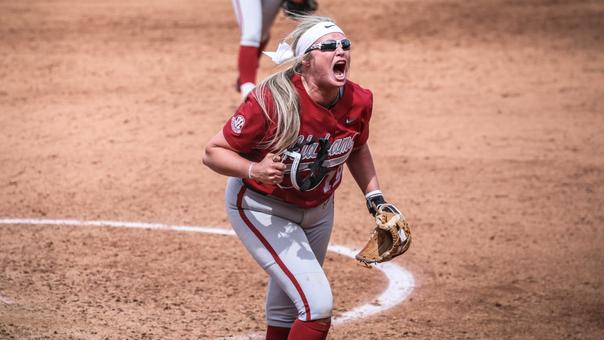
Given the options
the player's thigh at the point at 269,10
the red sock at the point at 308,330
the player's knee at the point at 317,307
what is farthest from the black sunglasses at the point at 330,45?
the player's thigh at the point at 269,10

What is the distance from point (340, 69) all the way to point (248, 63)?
4339 millimetres

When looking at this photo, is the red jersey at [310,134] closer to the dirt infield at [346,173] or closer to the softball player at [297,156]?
the softball player at [297,156]

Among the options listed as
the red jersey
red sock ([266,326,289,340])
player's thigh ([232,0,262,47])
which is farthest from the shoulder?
player's thigh ([232,0,262,47])

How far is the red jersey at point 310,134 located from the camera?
4.46m

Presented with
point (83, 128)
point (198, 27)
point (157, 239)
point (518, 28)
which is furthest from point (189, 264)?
point (518, 28)

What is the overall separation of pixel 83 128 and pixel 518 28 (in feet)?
23.1

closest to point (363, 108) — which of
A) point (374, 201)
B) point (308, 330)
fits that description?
point (374, 201)

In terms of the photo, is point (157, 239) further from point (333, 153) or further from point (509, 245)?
point (333, 153)

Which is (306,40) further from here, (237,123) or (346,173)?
(346,173)

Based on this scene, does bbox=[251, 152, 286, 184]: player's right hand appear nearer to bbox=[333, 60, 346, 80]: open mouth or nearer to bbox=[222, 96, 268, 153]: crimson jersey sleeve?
bbox=[222, 96, 268, 153]: crimson jersey sleeve

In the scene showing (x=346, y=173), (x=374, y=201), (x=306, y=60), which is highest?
(x=306, y=60)

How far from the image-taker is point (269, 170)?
4.26 metres

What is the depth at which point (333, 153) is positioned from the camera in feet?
15.2

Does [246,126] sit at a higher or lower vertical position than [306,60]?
lower
